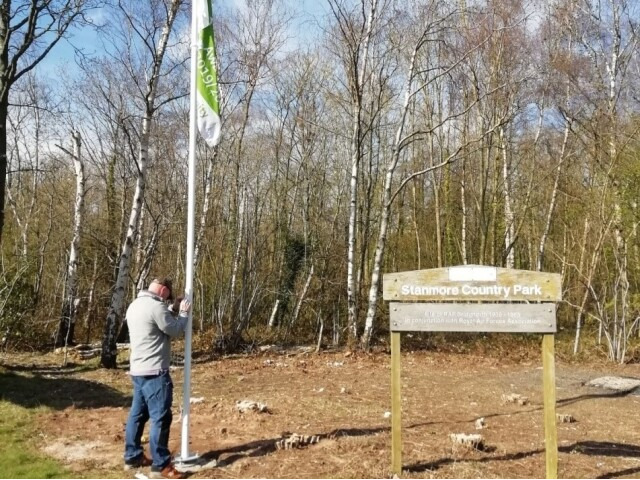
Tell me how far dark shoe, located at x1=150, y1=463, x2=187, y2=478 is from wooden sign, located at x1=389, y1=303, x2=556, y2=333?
235cm

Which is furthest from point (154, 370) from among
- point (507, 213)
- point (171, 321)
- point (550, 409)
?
point (507, 213)

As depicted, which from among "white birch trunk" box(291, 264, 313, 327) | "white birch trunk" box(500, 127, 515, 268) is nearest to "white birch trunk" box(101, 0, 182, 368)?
"white birch trunk" box(291, 264, 313, 327)

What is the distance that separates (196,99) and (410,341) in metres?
13.5

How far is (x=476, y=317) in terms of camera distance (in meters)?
→ 5.53

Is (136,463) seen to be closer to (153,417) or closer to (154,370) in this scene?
(153,417)

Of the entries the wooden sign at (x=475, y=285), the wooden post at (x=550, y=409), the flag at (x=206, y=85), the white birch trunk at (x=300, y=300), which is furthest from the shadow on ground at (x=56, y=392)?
the white birch trunk at (x=300, y=300)

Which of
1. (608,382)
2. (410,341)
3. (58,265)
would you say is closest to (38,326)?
(58,265)

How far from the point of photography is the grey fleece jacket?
5.48 m

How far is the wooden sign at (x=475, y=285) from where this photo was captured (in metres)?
5.40

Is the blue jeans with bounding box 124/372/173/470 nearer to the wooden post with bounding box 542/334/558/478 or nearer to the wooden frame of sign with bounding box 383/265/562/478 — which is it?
the wooden frame of sign with bounding box 383/265/562/478

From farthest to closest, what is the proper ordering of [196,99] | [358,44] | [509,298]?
[358,44] → [196,99] → [509,298]

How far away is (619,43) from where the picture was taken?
1700 centimetres

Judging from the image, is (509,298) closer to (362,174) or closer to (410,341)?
(410,341)

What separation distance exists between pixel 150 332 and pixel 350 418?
348 centimetres
